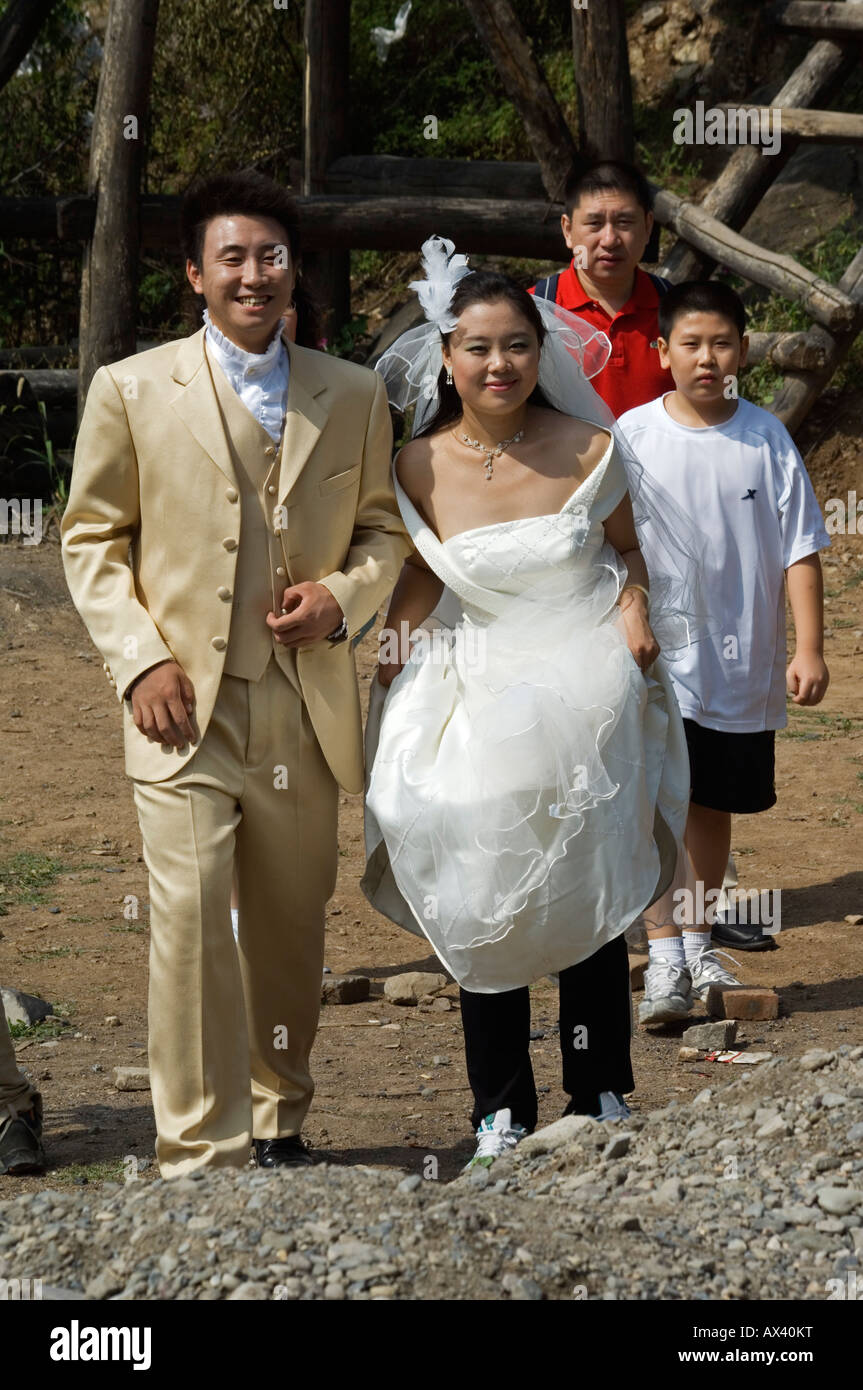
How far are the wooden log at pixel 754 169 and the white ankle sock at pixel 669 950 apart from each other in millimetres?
5905

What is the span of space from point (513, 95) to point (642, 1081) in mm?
6378

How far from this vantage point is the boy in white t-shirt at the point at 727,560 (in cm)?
502

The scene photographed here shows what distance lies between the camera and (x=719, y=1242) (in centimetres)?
317

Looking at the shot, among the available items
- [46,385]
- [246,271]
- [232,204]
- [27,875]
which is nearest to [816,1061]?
[246,271]

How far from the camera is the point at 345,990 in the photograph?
18.3 ft

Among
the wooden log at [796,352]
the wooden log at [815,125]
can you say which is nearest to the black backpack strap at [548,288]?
the wooden log at [796,352]

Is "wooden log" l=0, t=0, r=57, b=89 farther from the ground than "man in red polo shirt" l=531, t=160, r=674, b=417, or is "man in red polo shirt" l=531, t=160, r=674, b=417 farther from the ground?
"wooden log" l=0, t=0, r=57, b=89

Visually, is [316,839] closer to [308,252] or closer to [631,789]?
[631,789]

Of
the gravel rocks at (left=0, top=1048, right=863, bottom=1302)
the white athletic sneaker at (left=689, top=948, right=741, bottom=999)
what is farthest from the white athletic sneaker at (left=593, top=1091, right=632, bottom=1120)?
the white athletic sneaker at (left=689, top=948, right=741, bottom=999)

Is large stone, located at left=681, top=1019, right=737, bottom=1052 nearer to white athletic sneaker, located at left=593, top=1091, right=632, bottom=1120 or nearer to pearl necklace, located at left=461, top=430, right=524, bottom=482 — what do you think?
white athletic sneaker, located at left=593, top=1091, right=632, bottom=1120

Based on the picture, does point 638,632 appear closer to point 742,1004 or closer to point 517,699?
point 517,699

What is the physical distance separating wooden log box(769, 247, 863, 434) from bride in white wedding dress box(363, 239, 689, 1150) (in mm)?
6539

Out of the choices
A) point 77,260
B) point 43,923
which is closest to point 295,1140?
point 43,923

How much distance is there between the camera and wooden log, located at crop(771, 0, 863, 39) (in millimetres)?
10406
